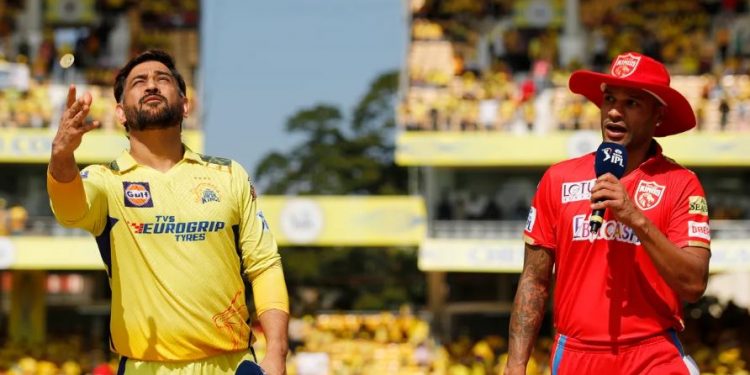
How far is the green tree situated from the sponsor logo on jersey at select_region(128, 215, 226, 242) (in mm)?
38396

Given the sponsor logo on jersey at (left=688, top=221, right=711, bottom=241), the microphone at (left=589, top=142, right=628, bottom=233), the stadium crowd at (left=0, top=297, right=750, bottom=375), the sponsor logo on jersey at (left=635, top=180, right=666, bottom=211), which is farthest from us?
the stadium crowd at (left=0, top=297, right=750, bottom=375)

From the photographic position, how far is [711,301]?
29.0 metres

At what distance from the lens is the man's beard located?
5.14m

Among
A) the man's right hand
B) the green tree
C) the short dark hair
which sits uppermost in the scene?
the short dark hair

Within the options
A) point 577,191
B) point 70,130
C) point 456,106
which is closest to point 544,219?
point 577,191

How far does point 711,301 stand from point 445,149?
29.8ft

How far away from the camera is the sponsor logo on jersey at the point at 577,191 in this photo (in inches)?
212

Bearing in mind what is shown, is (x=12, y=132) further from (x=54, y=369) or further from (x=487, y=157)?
(x=487, y=157)

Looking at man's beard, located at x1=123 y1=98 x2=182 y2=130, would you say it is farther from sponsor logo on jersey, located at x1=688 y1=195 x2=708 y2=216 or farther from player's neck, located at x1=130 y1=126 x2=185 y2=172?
sponsor logo on jersey, located at x1=688 y1=195 x2=708 y2=216

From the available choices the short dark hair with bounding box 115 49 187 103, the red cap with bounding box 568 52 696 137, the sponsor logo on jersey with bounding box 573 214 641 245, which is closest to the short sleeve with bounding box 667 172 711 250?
the sponsor logo on jersey with bounding box 573 214 641 245

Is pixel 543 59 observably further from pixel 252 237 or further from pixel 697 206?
pixel 252 237

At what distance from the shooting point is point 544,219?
5.54 m

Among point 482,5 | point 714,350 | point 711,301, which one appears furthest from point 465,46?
point 714,350

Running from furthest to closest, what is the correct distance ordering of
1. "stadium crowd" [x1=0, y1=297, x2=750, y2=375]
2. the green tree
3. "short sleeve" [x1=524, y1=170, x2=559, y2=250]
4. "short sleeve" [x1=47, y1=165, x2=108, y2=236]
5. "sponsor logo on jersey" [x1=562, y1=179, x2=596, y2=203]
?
the green tree < "stadium crowd" [x1=0, y1=297, x2=750, y2=375] < "short sleeve" [x1=524, y1=170, x2=559, y2=250] < "sponsor logo on jersey" [x1=562, y1=179, x2=596, y2=203] < "short sleeve" [x1=47, y1=165, x2=108, y2=236]
